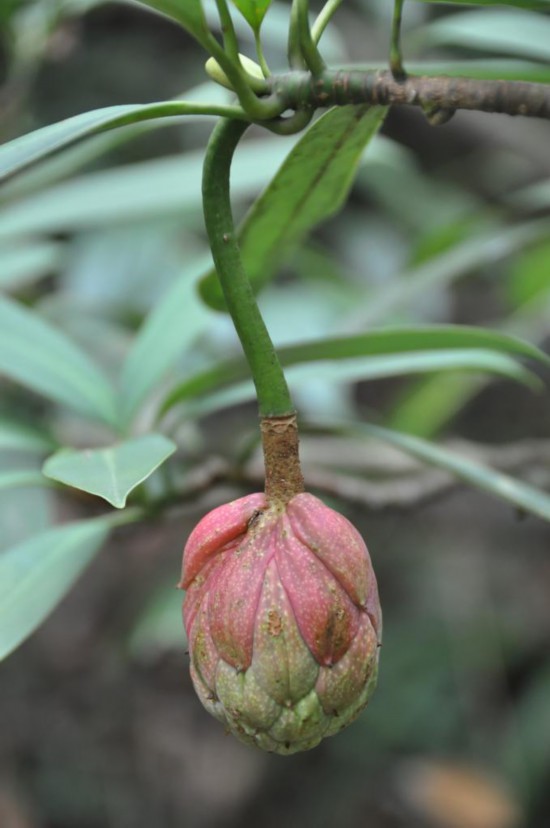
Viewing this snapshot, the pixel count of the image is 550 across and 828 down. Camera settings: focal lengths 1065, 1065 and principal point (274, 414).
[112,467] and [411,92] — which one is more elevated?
[411,92]

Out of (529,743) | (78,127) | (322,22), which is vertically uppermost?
(322,22)

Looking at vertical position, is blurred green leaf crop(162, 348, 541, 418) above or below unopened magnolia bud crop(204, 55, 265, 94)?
below

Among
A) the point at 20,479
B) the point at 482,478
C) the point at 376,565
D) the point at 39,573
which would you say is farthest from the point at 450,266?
the point at 376,565

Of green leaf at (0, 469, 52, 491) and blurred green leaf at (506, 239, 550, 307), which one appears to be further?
blurred green leaf at (506, 239, 550, 307)

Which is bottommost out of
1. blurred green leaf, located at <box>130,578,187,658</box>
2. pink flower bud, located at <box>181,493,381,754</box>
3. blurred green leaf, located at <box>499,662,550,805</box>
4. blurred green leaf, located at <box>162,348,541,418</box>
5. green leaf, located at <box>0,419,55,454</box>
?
blurred green leaf, located at <box>499,662,550,805</box>

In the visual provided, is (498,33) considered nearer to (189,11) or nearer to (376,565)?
(189,11)

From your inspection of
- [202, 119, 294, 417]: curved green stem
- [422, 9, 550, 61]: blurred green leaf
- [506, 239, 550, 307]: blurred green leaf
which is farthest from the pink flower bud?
[506, 239, 550, 307]: blurred green leaf

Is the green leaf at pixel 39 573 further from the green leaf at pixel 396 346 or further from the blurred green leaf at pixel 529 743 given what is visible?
the blurred green leaf at pixel 529 743

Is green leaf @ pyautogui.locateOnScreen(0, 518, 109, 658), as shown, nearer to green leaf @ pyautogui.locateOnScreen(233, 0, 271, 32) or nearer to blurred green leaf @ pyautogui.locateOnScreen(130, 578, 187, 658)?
green leaf @ pyautogui.locateOnScreen(233, 0, 271, 32)
